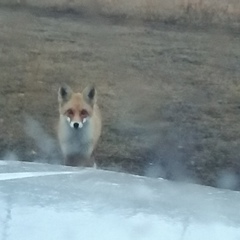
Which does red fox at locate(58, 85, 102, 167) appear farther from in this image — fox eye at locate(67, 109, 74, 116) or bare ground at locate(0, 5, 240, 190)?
bare ground at locate(0, 5, 240, 190)

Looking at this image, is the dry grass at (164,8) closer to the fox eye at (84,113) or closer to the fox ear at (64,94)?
the fox ear at (64,94)

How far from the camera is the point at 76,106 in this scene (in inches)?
197

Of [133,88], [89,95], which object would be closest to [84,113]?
[89,95]

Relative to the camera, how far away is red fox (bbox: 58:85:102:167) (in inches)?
195

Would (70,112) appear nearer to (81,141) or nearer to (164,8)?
(81,141)

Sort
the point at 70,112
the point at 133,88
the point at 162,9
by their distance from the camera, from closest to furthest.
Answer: the point at 70,112 → the point at 133,88 → the point at 162,9

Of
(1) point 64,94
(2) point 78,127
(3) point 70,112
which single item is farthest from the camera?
(1) point 64,94

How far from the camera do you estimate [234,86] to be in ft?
26.2

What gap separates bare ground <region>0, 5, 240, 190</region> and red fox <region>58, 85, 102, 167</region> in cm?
45

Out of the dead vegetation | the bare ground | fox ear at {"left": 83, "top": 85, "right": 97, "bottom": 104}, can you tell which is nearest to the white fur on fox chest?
fox ear at {"left": 83, "top": 85, "right": 97, "bottom": 104}

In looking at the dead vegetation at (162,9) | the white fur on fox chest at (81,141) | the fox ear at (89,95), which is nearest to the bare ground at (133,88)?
the dead vegetation at (162,9)

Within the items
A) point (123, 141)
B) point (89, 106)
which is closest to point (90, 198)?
point (89, 106)

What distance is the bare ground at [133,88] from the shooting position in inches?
227

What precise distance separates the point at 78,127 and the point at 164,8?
3.57m
